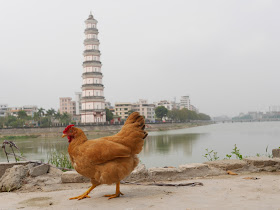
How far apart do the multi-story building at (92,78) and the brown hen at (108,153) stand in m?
49.6

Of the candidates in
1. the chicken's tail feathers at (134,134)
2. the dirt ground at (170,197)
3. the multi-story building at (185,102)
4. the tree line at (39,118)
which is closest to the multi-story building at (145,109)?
the tree line at (39,118)

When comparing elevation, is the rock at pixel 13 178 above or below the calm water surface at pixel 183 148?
above

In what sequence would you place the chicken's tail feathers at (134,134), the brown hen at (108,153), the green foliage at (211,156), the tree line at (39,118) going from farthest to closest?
the tree line at (39,118) → the green foliage at (211,156) → the chicken's tail feathers at (134,134) → the brown hen at (108,153)

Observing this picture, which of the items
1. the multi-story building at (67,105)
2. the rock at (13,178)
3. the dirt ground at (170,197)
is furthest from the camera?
the multi-story building at (67,105)

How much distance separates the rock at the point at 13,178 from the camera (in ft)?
15.4

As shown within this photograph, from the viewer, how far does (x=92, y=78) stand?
172 ft

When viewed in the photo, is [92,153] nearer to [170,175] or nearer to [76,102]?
[170,175]

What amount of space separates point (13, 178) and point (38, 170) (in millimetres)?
527

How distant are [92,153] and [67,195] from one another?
0.93m

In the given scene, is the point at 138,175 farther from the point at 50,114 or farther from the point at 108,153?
the point at 50,114

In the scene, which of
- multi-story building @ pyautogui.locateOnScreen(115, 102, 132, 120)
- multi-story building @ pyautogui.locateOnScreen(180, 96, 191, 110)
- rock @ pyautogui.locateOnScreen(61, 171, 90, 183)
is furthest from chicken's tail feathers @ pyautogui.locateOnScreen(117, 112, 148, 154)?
multi-story building @ pyautogui.locateOnScreen(180, 96, 191, 110)

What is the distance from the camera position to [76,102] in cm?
9831

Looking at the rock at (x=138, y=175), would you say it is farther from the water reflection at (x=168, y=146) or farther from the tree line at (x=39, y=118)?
the tree line at (x=39, y=118)

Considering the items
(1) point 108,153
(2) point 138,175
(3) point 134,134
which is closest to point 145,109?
(2) point 138,175
